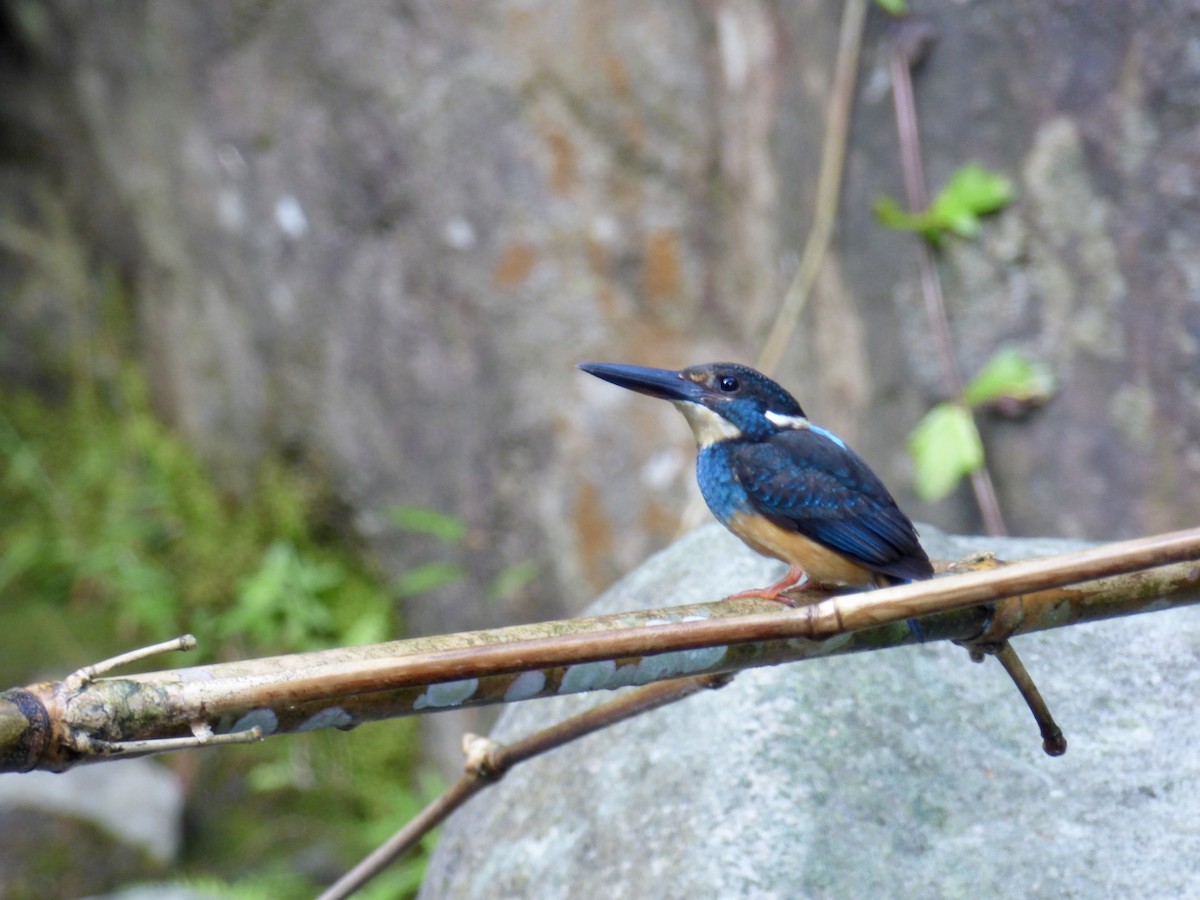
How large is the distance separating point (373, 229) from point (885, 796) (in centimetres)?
352

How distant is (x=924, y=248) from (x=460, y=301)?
1819 millimetres

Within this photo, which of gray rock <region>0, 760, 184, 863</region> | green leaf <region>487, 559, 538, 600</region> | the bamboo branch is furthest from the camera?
green leaf <region>487, 559, 538, 600</region>

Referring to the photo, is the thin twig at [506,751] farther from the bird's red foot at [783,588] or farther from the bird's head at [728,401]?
the bird's head at [728,401]

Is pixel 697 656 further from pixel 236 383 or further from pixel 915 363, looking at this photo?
pixel 236 383

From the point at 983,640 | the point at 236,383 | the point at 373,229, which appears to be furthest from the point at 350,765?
the point at 983,640

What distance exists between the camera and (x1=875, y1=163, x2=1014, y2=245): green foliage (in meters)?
3.53

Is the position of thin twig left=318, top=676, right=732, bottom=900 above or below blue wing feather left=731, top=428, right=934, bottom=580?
below

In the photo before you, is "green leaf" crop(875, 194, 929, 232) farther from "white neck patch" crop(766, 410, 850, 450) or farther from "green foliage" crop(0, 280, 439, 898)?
"green foliage" crop(0, 280, 439, 898)

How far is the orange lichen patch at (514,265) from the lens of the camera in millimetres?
4609

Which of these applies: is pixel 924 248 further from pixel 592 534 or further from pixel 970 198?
pixel 592 534

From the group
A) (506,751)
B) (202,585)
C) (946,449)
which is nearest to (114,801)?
(202,585)

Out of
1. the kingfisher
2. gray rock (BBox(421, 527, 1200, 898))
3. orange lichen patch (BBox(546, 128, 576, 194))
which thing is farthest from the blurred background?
the kingfisher

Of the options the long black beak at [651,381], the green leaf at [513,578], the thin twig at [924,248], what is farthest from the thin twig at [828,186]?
the long black beak at [651,381]

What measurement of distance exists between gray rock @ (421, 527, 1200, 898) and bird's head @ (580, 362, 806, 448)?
17.3 inches
